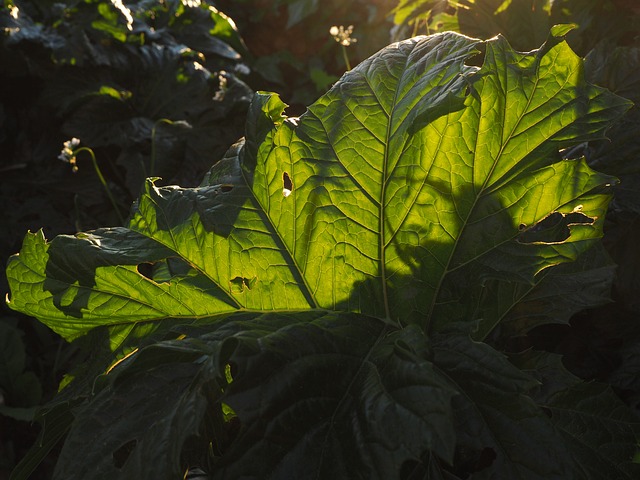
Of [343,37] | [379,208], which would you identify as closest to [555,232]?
[379,208]

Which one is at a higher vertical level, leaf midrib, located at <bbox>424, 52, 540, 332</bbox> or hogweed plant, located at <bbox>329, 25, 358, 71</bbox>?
hogweed plant, located at <bbox>329, 25, 358, 71</bbox>

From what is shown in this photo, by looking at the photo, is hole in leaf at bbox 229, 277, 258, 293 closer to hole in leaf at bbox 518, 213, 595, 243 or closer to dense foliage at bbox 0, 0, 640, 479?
dense foliage at bbox 0, 0, 640, 479

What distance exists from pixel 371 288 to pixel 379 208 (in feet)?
0.39

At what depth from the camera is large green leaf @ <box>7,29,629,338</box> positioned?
92 cm

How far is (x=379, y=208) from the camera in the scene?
99cm

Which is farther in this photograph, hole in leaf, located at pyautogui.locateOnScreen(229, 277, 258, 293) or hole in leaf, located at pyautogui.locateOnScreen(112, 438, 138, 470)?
hole in leaf, located at pyautogui.locateOnScreen(229, 277, 258, 293)

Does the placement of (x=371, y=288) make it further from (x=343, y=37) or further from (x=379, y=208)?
(x=343, y=37)

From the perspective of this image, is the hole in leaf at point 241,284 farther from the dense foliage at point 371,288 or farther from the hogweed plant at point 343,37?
the hogweed plant at point 343,37

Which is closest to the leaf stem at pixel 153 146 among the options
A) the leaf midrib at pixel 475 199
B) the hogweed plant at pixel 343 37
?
the hogweed plant at pixel 343 37

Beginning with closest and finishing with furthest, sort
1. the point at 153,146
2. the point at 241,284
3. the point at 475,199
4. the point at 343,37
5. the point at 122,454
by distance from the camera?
the point at 122,454, the point at 475,199, the point at 241,284, the point at 153,146, the point at 343,37

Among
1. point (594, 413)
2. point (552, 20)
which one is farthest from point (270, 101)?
point (552, 20)

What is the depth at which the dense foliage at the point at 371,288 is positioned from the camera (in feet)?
2.52

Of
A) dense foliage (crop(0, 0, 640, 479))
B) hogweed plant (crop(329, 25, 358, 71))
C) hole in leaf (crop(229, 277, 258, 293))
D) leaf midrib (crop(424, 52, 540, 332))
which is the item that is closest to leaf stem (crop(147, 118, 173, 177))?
hogweed plant (crop(329, 25, 358, 71))

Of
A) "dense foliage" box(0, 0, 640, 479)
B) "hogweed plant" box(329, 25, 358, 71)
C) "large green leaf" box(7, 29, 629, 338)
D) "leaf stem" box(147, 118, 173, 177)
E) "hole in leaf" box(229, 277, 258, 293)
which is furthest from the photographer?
"leaf stem" box(147, 118, 173, 177)
